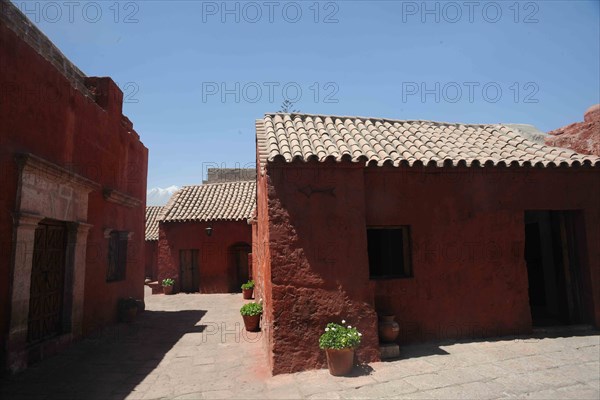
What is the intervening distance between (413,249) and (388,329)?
152cm

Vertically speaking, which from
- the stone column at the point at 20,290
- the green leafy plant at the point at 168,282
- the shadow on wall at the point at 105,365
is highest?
the stone column at the point at 20,290

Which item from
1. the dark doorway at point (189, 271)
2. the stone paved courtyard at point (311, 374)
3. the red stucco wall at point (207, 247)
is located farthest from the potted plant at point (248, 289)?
the stone paved courtyard at point (311, 374)

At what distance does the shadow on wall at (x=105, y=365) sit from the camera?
17.0ft

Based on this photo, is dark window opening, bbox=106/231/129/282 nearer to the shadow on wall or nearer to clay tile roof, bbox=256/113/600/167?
the shadow on wall

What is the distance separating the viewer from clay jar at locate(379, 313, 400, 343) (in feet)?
20.0

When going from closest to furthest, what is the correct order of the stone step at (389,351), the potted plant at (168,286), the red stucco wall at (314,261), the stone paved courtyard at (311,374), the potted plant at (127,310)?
the stone paved courtyard at (311,374), the red stucco wall at (314,261), the stone step at (389,351), the potted plant at (127,310), the potted plant at (168,286)

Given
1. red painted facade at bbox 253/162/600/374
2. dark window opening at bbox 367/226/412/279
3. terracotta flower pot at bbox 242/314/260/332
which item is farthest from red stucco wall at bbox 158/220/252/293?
red painted facade at bbox 253/162/600/374

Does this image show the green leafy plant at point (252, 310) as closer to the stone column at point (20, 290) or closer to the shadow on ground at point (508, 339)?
the shadow on ground at point (508, 339)

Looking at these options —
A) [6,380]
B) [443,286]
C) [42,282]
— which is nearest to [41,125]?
[42,282]

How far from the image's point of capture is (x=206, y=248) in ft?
57.2

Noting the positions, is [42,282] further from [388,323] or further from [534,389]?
[534,389]

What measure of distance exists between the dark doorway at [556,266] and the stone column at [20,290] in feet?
31.4

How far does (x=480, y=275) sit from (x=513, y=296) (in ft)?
2.58

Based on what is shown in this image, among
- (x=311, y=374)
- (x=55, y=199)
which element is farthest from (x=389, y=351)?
(x=55, y=199)
